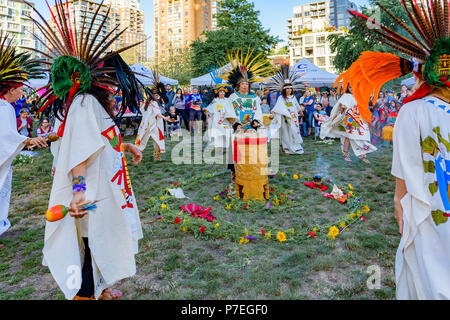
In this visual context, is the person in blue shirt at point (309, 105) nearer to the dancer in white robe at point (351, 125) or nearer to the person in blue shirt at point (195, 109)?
the person in blue shirt at point (195, 109)

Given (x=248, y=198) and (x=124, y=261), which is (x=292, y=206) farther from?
(x=124, y=261)

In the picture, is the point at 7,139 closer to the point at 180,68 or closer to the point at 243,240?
the point at 243,240

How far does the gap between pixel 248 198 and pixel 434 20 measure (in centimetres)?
370

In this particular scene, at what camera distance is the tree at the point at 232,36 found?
27500 mm

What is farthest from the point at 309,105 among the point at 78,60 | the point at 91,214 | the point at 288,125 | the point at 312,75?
the point at 91,214

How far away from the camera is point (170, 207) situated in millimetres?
5113

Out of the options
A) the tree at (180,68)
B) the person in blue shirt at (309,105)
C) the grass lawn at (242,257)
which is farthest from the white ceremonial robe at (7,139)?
the tree at (180,68)

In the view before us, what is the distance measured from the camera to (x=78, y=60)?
7.52ft

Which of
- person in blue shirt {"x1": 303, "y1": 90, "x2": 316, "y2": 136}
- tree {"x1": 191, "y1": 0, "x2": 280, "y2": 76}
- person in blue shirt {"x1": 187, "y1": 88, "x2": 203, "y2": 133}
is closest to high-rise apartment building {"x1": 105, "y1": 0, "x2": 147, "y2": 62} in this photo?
person in blue shirt {"x1": 187, "y1": 88, "x2": 203, "y2": 133}

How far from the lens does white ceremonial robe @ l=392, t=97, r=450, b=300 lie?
1.80 meters

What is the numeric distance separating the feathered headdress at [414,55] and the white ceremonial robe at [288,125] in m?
6.86

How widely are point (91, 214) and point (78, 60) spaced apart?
1.07m

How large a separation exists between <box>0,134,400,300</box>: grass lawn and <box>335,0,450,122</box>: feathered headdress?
1548mm
